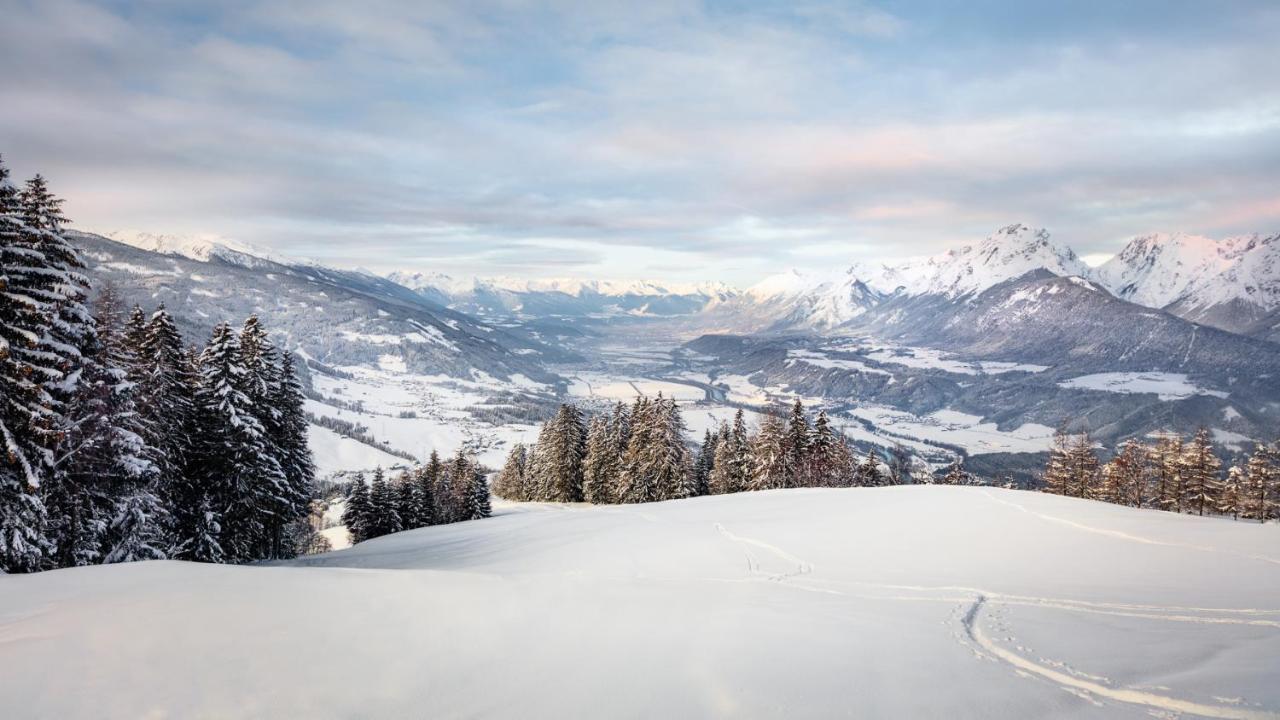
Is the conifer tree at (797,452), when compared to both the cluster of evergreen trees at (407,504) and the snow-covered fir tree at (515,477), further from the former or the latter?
the snow-covered fir tree at (515,477)

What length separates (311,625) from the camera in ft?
29.2

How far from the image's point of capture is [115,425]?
20.2 metres

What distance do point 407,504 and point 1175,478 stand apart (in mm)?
65294

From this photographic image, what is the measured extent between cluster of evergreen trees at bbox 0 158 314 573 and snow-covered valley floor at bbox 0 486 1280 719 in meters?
6.57

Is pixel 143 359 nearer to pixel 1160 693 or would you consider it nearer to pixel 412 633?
pixel 412 633

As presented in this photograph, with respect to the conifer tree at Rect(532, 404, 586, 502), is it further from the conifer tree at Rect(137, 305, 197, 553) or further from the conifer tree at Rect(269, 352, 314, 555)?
the conifer tree at Rect(137, 305, 197, 553)

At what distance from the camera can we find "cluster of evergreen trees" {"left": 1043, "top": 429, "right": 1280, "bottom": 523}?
45875mm

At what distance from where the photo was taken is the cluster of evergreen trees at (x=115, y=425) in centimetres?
1599

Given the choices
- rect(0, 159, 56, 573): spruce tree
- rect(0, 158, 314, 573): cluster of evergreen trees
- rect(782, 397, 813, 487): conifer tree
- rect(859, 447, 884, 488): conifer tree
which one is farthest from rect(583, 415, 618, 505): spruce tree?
rect(0, 159, 56, 573): spruce tree

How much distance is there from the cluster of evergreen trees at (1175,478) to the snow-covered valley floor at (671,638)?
3975 cm

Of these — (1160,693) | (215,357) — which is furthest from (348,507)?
(1160,693)

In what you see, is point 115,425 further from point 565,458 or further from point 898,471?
point 898,471

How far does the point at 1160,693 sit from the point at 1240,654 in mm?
2669

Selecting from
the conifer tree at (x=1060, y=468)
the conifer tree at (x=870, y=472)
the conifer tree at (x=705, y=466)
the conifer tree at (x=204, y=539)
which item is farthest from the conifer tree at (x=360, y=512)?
the conifer tree at (x=1060, y=468)
